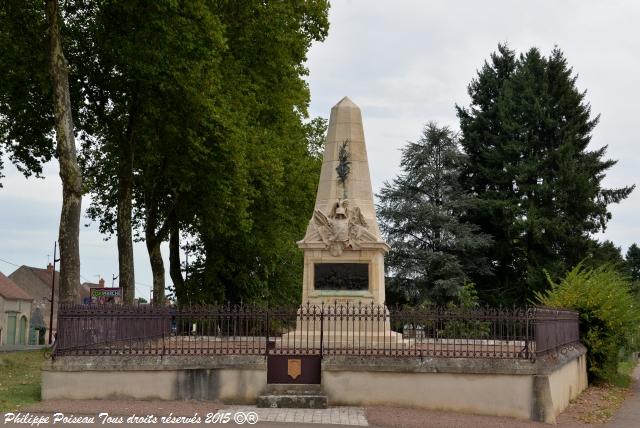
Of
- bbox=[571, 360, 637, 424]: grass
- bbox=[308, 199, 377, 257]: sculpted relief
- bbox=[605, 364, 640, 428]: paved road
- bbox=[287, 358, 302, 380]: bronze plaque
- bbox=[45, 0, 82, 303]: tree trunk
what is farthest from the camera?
bbox=[45, 0, 82, 303]: tree trunk

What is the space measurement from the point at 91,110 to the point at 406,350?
18.5 m

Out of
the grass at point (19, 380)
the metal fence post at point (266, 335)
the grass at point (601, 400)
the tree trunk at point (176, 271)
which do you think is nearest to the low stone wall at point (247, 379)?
the metal fence post at point (266, 335)

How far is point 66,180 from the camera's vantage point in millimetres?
21484

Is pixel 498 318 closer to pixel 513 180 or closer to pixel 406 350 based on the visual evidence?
pixel 406 350

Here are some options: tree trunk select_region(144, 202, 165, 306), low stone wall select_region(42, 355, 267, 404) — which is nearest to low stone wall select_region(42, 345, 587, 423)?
low stone wall select_region(42, 355, 267, 404)

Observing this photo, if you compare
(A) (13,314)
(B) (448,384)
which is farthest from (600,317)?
(A) (13,314)

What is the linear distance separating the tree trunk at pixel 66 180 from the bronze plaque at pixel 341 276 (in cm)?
681

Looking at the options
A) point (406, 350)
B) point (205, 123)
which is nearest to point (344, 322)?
point (406, 350)

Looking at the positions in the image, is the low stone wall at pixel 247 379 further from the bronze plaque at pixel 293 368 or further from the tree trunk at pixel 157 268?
the tree trunk at pixel 157 268

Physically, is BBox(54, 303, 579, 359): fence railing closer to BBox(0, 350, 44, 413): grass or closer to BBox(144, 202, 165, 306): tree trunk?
BBox(0, 350, 44, 413): grass

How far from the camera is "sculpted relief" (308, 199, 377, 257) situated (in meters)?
19.0

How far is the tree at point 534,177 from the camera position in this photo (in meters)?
46.0

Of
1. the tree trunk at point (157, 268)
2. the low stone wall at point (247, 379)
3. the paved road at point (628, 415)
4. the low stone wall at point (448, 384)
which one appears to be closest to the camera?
the low stone wall at point (448, 384)

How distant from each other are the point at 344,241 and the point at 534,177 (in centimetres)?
3108
